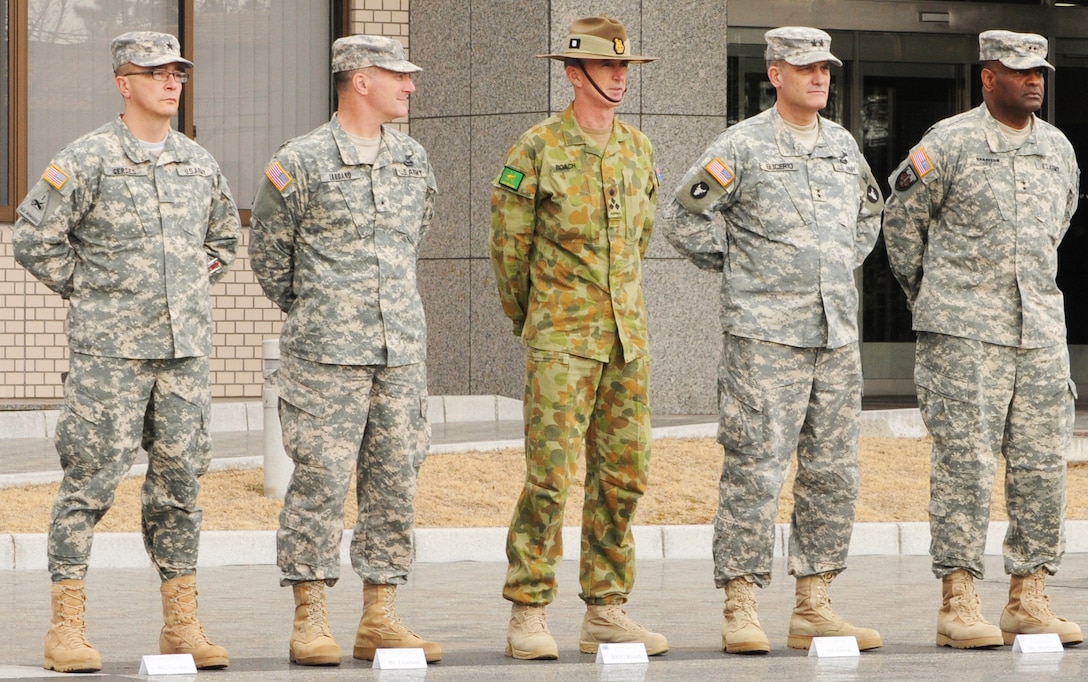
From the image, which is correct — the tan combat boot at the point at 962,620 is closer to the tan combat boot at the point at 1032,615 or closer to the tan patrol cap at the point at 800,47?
the tan combat boot at the point at 1032,615

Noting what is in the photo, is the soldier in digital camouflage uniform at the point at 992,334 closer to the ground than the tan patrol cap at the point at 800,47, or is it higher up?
closer to the ground

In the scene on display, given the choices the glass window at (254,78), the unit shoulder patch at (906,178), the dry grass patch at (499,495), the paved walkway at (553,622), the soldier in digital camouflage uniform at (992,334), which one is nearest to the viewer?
the paved walkway at (553,622)

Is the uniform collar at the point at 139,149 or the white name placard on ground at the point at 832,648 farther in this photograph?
the white name placard on ground at the point at 832,648

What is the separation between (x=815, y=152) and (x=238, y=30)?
441 inches

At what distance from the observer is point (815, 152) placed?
7.55m

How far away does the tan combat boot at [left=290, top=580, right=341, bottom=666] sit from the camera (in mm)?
7059

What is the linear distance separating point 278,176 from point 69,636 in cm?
177

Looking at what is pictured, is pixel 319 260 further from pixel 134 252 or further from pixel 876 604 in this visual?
pixel 876 604

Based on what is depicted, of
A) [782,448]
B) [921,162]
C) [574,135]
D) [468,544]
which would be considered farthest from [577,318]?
[468,544]

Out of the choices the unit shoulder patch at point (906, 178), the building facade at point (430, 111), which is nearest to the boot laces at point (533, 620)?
the unit shoulder patch at point (906, 178)

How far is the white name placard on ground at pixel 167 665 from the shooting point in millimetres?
6832

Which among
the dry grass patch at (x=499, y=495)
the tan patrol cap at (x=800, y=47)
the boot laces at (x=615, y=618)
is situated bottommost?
the dry grass patch at (x=499, y=495)

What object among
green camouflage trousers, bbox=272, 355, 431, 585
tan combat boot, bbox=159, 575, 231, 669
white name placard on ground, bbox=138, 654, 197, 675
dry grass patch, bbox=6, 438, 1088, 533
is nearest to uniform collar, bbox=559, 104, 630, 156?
green camouflage trousers, bbox=272, 355, 431, 585

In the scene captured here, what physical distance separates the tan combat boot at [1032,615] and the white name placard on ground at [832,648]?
71 centimetres
